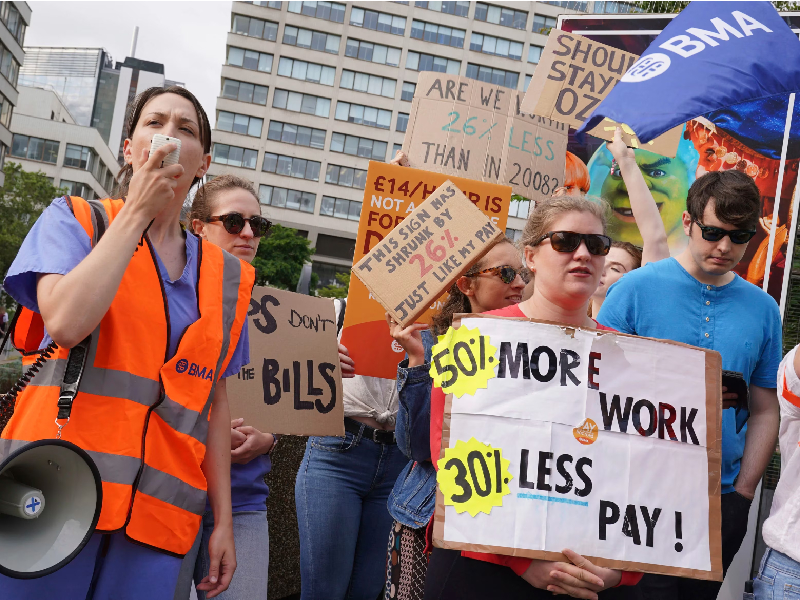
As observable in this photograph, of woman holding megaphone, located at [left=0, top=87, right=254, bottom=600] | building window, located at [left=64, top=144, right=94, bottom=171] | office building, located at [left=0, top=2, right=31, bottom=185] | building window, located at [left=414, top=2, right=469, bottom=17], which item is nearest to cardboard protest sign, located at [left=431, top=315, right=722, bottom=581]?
woman holding megaphone, located at [left=0, top=87, right=254, bottom=600]

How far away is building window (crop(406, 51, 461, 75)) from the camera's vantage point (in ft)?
199

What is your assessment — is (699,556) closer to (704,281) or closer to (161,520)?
(704,281)

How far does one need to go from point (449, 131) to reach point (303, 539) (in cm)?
228

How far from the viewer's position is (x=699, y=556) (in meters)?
2.26

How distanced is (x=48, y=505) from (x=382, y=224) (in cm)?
212

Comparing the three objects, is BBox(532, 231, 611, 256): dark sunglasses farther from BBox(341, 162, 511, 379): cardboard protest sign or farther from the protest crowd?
BBox(341, 162, 511, 379): cardboard protest sign

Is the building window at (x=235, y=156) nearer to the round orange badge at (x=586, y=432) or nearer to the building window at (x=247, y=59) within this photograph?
the building window at (x=247, y=59)

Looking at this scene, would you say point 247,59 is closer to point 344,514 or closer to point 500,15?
point 500,15

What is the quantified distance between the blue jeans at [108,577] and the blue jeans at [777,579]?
1773 millimetres

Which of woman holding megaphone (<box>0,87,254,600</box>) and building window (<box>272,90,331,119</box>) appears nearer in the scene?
woman holding megaphone (<box>0,87,254,600</box>)

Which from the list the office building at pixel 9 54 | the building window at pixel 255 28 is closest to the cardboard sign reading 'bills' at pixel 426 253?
the office building at pixel 9 54

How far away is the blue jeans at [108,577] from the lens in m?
1.72

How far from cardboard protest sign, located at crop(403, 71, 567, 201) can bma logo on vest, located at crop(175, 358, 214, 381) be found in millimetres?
2415

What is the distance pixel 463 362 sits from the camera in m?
2.33
